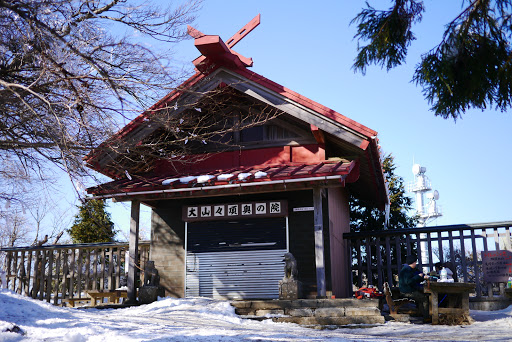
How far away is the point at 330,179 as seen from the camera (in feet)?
37.1

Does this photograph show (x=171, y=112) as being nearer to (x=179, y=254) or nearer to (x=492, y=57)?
(x=179, y=254)

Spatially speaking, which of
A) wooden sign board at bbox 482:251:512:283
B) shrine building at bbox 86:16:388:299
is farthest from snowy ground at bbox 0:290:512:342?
shrine building at bbox 86:16:388:299

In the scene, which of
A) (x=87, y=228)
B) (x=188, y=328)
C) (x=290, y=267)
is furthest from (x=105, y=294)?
(x=87, y=228)

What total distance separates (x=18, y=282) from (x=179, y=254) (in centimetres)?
520

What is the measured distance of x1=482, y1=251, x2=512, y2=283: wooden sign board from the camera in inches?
472

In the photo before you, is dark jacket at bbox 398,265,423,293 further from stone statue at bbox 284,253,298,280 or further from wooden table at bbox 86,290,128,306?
wooden table at bbox 86,290,128,306

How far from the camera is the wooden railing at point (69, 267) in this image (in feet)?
46.2

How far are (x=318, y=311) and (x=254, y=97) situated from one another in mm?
5903

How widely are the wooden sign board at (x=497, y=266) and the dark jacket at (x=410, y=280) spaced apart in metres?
2.88

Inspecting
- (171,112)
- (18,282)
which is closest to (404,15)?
(171,112)

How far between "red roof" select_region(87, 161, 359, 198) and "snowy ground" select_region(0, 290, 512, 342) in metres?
3.03

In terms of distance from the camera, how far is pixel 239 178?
466 inches

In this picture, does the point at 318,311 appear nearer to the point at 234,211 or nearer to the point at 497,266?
the point at 234,211

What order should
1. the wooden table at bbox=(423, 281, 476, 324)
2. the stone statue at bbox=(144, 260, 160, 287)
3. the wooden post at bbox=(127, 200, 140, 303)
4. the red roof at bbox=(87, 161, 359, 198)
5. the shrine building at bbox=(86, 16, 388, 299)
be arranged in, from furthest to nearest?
the wooden post at bbox=(127, 200, 140, 303)
the stone statue at bbox=(144, 260, 160, 287)
the shrine building at bbox=(86, 16, 388, 299)
the red roof at bbox=(87, 161, 359, 198)
the wooden table at bbox=(423, 281, 476, 324)
